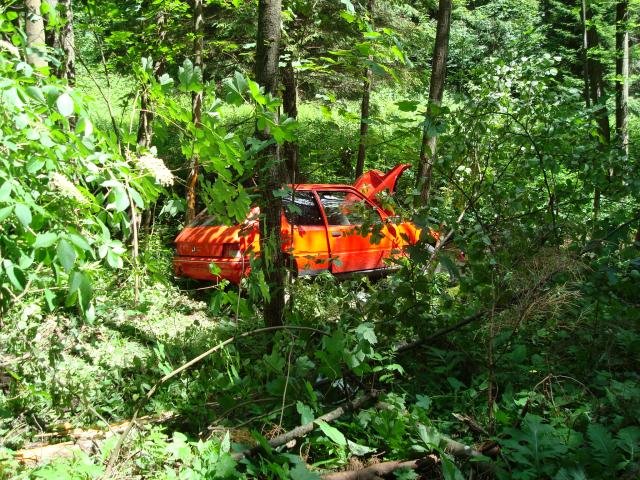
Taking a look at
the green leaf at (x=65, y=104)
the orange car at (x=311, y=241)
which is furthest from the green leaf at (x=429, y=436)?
the orange car at (x=311, y=241)

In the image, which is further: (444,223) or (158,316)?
(158,316)

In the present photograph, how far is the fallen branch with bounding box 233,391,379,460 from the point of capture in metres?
2.98

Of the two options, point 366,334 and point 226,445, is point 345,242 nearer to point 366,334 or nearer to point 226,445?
point 366,334

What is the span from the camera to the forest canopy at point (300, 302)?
242 centimetres

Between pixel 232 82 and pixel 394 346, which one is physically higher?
pixel 232 82

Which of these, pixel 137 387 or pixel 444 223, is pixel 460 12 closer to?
pixel 444 223

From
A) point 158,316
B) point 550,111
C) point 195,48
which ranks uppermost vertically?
point 195,48

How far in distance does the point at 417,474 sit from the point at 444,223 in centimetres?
277

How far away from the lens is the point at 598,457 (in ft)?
8.48

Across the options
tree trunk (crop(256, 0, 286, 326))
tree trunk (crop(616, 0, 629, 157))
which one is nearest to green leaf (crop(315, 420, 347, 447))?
tree trunk (crop(256, 0, 286, 326))

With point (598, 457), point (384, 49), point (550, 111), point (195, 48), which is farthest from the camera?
point (195, 48)

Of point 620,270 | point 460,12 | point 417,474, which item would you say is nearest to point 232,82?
point 417,474

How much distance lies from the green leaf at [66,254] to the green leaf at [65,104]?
54 cm

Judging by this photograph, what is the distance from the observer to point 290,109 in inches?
261
